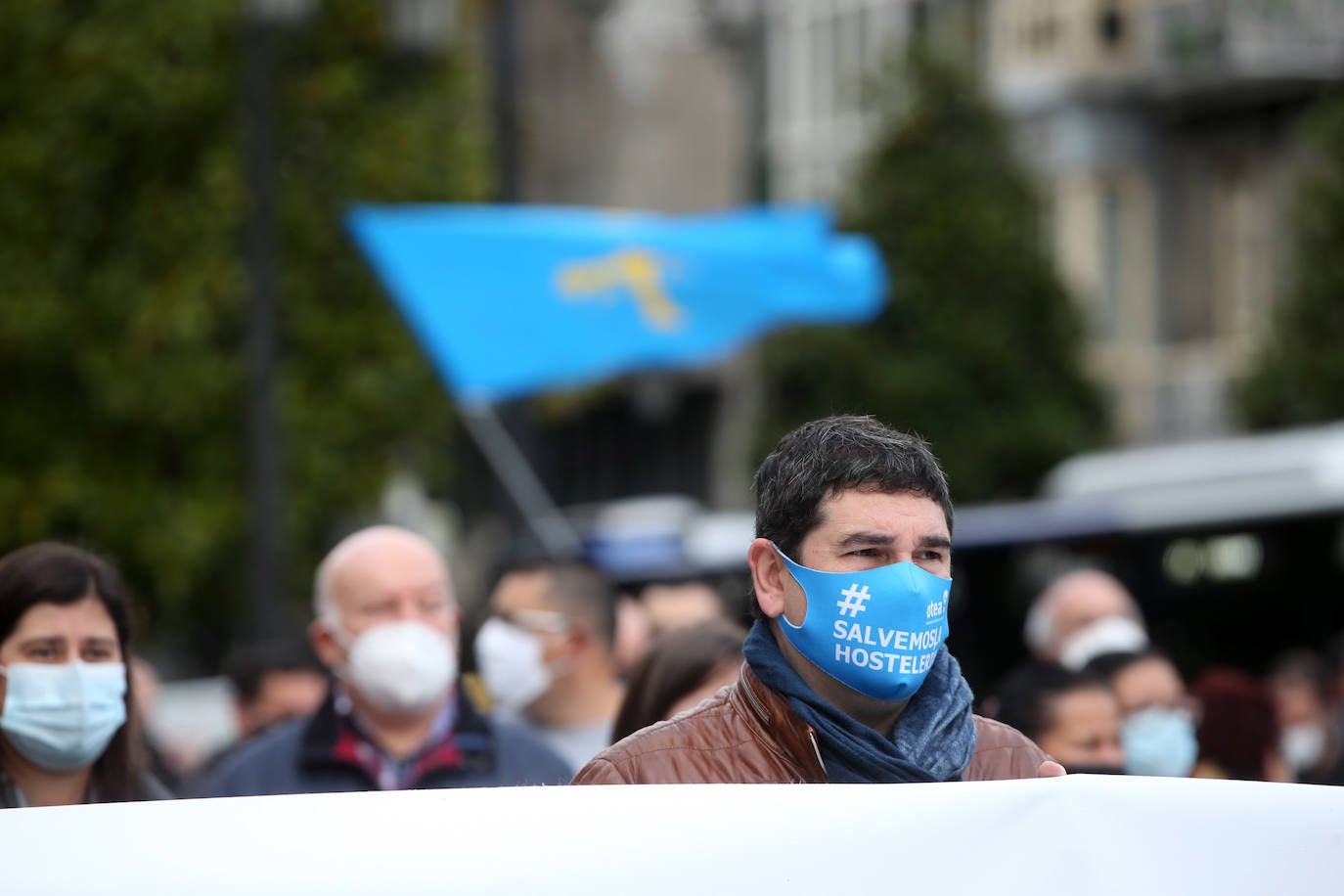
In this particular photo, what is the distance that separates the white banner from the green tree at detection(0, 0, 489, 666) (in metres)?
15.9

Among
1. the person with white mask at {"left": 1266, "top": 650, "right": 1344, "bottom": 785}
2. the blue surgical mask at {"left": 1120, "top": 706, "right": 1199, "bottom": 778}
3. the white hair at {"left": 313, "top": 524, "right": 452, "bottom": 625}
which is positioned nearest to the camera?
the white hair at {"left": 313, "top": 524, "right": 452, "bottom": 625}

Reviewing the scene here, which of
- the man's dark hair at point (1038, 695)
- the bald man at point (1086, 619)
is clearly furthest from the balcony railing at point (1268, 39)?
the man's dark hair at point (1038, 695)

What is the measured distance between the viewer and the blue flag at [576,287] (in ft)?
42.6

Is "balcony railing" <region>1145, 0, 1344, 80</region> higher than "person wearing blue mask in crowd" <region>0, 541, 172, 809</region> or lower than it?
higher

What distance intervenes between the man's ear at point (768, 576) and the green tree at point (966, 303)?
22303 millimetres

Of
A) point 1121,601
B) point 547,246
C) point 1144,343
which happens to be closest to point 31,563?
point 1121,601

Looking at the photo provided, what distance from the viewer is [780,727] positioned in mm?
3398

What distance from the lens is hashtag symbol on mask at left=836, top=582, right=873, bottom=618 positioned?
3305 millimetres

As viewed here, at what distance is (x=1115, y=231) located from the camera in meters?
28.8

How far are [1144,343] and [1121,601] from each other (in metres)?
20.7

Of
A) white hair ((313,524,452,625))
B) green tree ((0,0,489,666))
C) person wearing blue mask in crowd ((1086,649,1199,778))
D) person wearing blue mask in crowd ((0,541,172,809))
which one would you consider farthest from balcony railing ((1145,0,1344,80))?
person wearing blue mask in crowd ((0,541,172,809))

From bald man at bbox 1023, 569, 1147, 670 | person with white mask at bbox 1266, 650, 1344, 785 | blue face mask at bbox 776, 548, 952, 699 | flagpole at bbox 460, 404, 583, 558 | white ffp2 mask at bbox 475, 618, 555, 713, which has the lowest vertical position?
person with white mask at bbox 1266, 650, 1344, 785

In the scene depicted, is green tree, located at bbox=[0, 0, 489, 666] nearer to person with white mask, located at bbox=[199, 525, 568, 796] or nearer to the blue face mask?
person with white mask, located at bbox=[199, 525, 568, 796]

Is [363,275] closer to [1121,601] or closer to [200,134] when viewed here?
[200,134]
